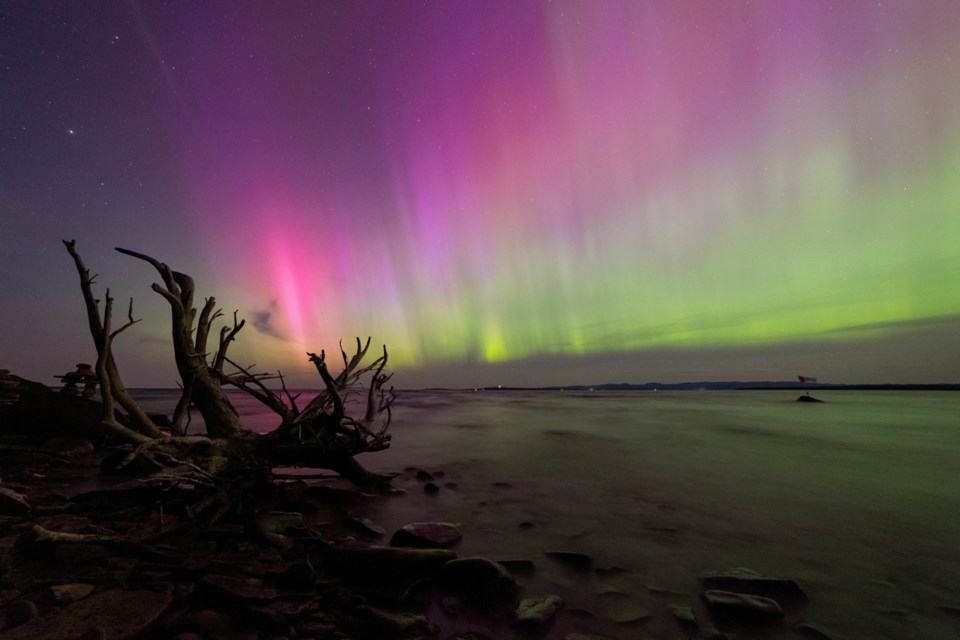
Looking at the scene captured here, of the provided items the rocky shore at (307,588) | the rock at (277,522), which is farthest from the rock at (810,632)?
the rock at (277,522)

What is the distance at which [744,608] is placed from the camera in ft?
11.5

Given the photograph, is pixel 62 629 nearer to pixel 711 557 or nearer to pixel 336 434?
pixel 336 434

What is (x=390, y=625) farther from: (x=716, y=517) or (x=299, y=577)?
(x=716, y=517)

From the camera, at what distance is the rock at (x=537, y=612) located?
331cm

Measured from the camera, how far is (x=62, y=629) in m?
2.91

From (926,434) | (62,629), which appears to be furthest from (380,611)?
(926,434)

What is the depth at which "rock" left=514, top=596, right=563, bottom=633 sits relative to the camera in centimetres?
331

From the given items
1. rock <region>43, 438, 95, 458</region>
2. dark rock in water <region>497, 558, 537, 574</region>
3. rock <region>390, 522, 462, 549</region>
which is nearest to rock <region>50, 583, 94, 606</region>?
rock <region>390, 522, 462, 549</region>

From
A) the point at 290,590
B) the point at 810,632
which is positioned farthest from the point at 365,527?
the point at 810,632

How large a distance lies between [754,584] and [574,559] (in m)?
1.93

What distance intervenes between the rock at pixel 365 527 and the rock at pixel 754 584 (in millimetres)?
4322

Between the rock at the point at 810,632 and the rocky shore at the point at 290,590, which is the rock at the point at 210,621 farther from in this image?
the rock at the point at 810,632

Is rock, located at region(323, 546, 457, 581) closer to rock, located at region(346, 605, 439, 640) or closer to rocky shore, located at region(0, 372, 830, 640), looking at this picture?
rocky shore, located at region(0, 372, 830, 640)

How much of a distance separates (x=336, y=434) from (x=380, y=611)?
13.8 feet
